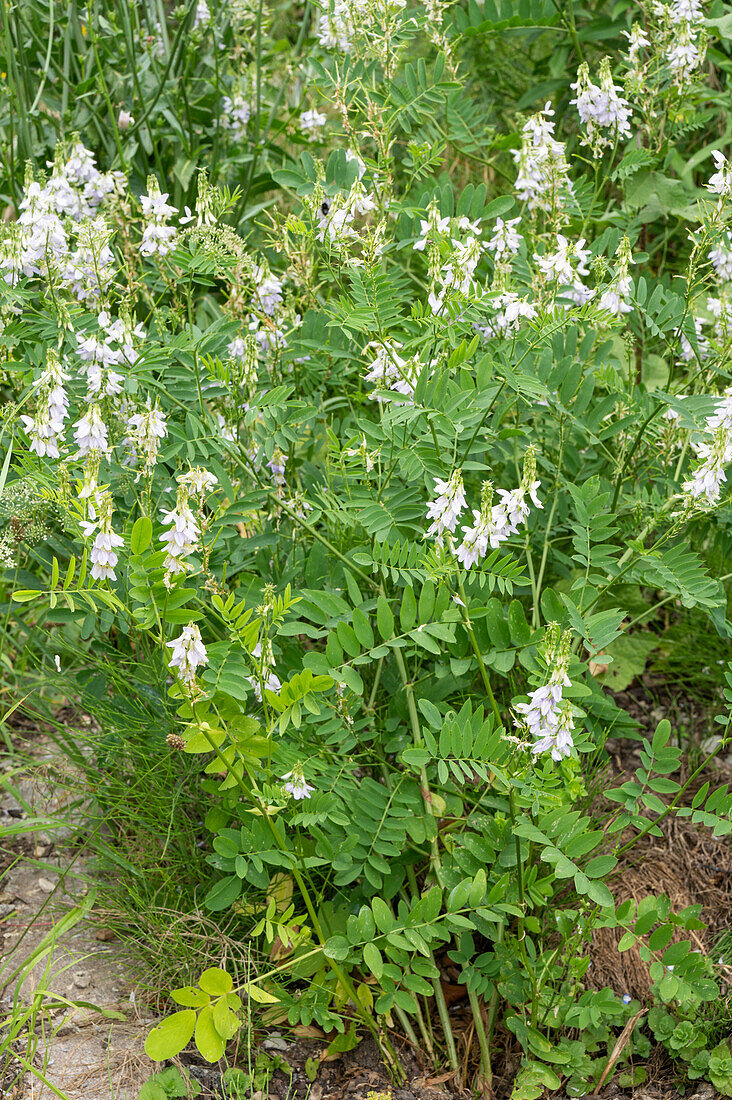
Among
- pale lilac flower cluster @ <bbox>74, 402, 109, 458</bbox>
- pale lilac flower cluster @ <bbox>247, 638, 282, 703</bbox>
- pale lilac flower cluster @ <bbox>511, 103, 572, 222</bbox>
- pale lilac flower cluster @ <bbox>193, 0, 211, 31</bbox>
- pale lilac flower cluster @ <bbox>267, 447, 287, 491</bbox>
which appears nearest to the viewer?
pale lilac flower cluster @ <bbox>247, 638, 282, 703</bbox>

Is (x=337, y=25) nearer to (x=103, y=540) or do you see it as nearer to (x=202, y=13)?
(x=202, y=13)

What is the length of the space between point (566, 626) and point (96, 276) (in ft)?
3.84

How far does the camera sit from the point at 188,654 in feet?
5.19

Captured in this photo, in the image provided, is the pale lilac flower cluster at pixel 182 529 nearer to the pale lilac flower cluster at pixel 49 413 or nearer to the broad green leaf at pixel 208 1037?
the pale lilac flower cluster at pixel 49 413

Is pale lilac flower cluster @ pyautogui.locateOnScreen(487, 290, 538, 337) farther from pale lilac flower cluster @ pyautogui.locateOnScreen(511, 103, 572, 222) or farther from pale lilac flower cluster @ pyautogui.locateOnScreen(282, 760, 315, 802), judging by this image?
pale lilac flower cluster @ pyautogui.locateOnScreen(282, 760, 315, 802)

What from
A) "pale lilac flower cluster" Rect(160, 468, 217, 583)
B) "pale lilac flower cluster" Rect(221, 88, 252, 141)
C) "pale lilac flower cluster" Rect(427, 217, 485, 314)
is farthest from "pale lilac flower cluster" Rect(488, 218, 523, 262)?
"pale lilac flower cluster" Rect(221, 88, 252, 141)

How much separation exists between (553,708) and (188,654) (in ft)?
1.89

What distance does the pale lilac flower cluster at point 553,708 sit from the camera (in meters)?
1.60

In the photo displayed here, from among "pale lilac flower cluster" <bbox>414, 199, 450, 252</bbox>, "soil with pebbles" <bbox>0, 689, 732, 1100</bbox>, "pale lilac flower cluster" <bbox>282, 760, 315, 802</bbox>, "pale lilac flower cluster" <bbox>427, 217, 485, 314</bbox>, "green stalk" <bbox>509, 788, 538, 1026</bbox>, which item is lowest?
"soil with pebbles" <bbox>0, 689, 732, 1100</bbox>

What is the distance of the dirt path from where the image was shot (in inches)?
77.6

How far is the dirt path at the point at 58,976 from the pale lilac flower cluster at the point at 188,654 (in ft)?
2.32

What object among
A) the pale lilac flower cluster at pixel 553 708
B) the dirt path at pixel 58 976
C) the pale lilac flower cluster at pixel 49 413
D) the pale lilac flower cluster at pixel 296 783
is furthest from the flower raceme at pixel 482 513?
the dirt path at pixel 58 976

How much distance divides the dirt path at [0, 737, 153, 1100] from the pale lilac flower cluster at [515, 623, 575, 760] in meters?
1.02

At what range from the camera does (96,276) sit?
2.09 metres
